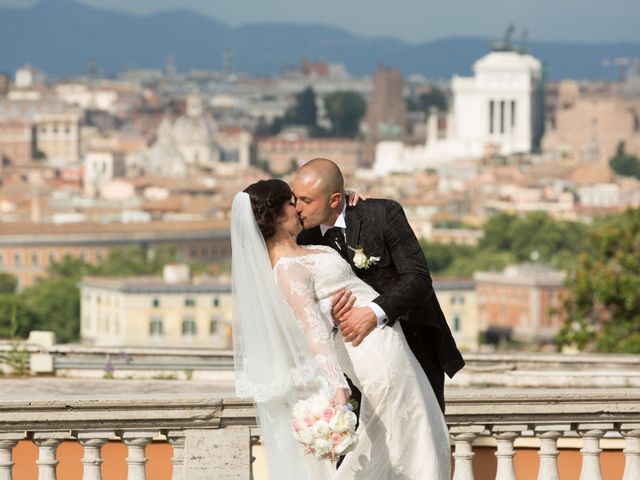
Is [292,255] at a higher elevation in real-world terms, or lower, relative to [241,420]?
higher

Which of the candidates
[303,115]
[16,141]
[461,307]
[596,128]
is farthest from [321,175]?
A: [303,115]

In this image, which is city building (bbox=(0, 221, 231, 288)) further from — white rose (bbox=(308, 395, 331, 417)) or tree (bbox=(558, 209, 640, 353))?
white rose (bbox=(308, 395, 331, 417))

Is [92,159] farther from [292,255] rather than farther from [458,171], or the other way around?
[292,255]

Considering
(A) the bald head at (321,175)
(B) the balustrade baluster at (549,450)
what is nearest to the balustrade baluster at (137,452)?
(A) the bald head at (321,175)

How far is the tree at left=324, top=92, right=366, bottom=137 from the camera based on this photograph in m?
186

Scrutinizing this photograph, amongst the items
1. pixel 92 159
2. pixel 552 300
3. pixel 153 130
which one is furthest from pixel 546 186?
pixel 153 130

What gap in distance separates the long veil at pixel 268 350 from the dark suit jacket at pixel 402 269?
0.90ft

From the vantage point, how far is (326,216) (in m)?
6.97

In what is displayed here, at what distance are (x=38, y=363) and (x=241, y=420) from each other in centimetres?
262

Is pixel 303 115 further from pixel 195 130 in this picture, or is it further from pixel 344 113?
pixel 195 130

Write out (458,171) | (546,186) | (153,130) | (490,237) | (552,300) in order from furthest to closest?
(153,130), (458,171), (546,186), (490,237), (552,300)

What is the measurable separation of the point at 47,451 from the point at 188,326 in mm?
53170

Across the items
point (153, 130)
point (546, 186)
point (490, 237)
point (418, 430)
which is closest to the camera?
point (418, 430)

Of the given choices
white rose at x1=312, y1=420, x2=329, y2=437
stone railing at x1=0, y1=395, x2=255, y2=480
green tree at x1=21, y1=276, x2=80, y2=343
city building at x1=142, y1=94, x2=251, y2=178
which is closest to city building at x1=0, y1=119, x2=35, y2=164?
city building at x1=142, y1=94, x2=251, y2=178
